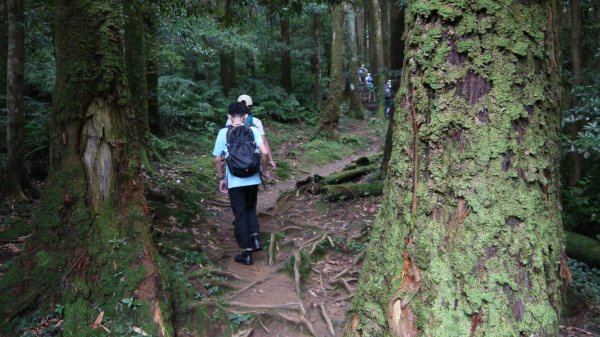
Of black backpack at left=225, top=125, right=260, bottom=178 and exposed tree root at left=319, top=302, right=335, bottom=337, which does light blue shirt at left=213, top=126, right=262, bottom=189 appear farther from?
exposed tree root at left=319, top=302, right=335, bottom=337

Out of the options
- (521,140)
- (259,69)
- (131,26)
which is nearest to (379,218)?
(521,140)

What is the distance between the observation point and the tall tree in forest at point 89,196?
4.03 metres

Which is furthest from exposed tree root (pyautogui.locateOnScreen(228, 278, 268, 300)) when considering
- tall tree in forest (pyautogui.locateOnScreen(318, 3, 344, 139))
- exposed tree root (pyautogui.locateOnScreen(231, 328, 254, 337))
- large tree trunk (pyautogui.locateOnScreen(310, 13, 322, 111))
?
large tree trunk (pyautogui.locateOnScreen(310, 13, 322, 111))

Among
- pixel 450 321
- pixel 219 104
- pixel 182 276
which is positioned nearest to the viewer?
pixel 450 321

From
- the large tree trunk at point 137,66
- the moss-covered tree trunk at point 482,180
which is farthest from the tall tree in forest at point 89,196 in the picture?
the large tree trunk at point 137,66

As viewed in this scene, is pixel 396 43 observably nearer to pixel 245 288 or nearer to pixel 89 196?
pixel 245 288

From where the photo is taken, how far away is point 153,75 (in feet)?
42.7

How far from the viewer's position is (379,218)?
2170 millimetres

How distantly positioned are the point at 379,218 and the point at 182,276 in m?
3.52

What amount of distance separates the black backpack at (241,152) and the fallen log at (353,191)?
354 centimetres

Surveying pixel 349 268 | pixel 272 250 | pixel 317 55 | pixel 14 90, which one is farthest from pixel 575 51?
pixel 317 55

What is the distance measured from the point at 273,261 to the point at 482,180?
4.88 meters

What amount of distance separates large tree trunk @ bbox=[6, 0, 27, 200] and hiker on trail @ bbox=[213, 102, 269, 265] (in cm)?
348

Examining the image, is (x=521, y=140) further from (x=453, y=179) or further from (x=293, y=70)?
(x=293, y=70)
